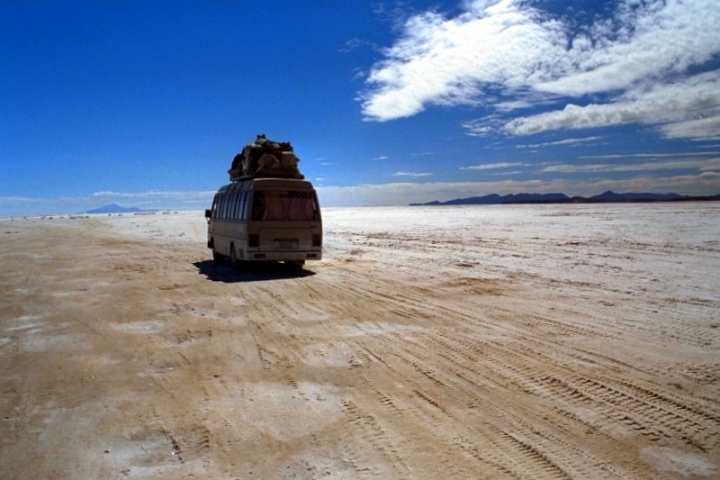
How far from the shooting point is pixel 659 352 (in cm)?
630

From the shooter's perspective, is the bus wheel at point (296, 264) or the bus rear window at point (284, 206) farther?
the bus wheel at point (296, 264)

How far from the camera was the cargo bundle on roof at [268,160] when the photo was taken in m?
15.2

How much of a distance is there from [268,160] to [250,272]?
3324 mm

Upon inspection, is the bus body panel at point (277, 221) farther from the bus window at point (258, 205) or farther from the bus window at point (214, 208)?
the bus window at point (214, 208)

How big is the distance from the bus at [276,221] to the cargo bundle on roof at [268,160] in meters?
0.56

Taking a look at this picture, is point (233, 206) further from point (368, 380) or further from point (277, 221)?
point (368, 380)

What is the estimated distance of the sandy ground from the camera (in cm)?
391

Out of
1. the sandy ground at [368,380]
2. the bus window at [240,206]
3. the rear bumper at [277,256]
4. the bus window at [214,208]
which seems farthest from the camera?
the bus window at [214,208]

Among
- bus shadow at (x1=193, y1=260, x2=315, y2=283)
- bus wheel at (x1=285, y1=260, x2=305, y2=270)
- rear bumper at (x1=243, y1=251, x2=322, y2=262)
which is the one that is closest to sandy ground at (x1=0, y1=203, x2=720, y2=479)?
bus shadow at (x1=193, y1=260, x2=315, y2=283)

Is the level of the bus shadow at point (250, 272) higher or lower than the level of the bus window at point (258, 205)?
lower

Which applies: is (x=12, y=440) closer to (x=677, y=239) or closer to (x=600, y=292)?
(x=600, y=292)

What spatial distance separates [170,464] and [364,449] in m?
1.46

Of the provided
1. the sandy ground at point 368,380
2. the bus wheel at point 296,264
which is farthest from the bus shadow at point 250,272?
the sandy ground at point 368,380

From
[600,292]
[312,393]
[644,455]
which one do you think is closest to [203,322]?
[312,393]
